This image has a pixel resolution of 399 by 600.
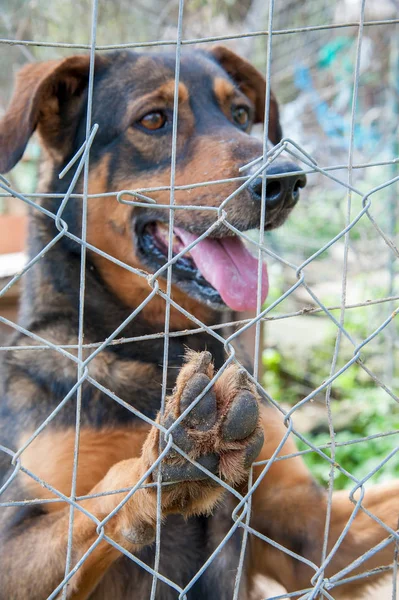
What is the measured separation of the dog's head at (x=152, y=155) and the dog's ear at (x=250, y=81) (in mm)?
199

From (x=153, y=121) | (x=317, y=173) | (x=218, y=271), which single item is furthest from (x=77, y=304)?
(x=317, y=173)

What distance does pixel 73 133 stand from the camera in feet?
9.11

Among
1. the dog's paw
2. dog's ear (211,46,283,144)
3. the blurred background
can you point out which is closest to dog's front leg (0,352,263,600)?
the dog's paw

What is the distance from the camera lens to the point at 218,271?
2.43 m

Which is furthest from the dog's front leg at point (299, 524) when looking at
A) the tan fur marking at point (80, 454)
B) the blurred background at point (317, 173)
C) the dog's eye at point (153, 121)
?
the blurred background at point (317, 173)

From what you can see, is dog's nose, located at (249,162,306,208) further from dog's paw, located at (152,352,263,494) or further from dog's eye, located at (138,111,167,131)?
dog's paw, located at (152,352,263,494)

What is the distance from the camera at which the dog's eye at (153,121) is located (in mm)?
2746

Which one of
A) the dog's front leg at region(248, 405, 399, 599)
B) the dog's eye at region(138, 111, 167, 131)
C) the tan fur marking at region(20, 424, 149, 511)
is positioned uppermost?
the dog's eye at region(138, 111, 167, 131)

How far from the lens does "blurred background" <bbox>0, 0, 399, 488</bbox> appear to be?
15.7 feet

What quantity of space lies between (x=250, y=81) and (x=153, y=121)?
0.78 m

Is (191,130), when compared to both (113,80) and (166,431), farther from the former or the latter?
(166,431)

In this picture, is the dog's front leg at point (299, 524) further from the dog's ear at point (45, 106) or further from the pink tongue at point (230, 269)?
the dog's ear at point (45, 106)

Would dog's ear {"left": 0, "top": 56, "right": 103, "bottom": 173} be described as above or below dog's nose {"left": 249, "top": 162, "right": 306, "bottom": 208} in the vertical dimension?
above

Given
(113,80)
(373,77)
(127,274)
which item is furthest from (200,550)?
(373,77)
